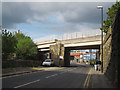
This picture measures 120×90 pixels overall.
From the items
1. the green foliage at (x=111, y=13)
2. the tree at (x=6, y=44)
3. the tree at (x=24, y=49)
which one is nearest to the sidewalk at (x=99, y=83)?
the green foliage at (x=111, y=13)

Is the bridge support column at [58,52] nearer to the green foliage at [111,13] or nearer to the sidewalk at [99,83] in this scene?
the green foliage at [111,13]

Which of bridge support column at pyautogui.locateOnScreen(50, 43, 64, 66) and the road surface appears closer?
the road surface

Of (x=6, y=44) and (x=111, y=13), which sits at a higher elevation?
(x=111, y=13)

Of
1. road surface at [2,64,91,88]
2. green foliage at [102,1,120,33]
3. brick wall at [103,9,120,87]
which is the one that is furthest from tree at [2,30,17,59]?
brick wall at [103,9,120,87]

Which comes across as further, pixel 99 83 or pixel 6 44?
pixel 6 44

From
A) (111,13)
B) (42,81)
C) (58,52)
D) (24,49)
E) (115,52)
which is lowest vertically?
(42,81)

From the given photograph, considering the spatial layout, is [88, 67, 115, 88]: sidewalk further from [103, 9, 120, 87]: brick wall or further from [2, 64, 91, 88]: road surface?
[2, 64, 91, 88]: road surface

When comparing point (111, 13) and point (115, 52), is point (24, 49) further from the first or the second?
point (115, 52)

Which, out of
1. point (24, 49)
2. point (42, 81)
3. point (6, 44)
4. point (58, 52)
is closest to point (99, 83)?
point (42, 81)

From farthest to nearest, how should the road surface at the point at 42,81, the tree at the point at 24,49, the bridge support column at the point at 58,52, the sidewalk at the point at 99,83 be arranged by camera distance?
the bridge support column at the point at 58,52 < the tree at the point at 24,49 < the sidewalk at the point at 99,83 < the road surface at the point at 42,81

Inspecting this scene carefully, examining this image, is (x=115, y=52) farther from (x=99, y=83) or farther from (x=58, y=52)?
(x=58, y=52)

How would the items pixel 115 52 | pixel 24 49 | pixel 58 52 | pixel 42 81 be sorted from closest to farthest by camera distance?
pixel 115 52 < pixel 42 81 < pixel 24 49 < pixel 58 52

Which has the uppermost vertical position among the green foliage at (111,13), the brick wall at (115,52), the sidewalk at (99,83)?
the green foliage at (111,13)

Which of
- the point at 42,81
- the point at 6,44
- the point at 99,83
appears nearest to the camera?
the point at 99,83
